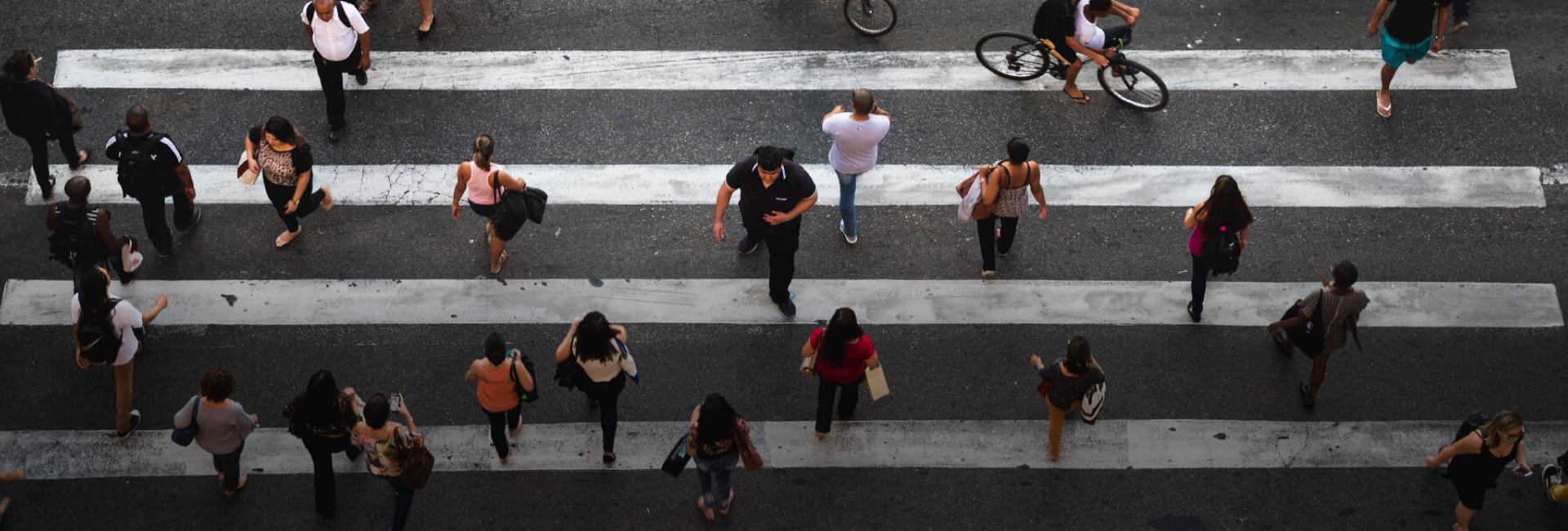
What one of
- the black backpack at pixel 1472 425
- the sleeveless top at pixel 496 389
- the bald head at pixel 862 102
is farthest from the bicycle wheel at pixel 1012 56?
the sleeveless top at pixel 496 389

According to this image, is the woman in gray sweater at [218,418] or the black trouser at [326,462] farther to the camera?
the black trouser at [326,462]

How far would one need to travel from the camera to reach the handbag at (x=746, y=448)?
26.3 feet

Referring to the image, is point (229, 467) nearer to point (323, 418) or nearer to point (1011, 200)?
point (323, 418)

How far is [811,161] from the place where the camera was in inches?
452

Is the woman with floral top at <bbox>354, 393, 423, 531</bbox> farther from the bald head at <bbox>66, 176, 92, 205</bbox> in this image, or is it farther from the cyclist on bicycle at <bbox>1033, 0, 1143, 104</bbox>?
the cyclist on bicycle at <bbox>1033, 0, 1143, 104</bbox>

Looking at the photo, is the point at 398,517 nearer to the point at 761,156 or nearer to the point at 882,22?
the point at 761,156

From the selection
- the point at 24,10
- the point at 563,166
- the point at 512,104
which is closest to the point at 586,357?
the point at 563,166

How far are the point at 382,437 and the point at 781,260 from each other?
3085 millimetres

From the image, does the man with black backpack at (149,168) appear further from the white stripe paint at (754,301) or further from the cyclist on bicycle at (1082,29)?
the cyclist on bicycle at (1082,29)

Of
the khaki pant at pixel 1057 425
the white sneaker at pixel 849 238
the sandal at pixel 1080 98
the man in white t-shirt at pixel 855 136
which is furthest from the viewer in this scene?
the sandal at pixel 1080 98

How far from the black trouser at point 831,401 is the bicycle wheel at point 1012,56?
395cm

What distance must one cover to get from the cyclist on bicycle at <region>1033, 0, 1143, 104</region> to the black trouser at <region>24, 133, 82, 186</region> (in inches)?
313

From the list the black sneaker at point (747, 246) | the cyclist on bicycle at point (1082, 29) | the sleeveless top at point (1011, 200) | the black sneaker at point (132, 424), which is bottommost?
the black sneaker at point (132, 424)

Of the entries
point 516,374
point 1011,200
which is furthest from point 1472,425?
point 516,374
